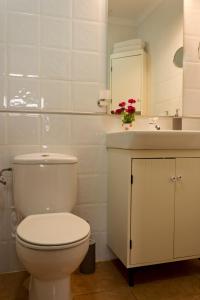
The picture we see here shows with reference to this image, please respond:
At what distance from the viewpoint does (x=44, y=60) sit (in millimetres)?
1682

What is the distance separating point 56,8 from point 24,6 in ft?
0.65

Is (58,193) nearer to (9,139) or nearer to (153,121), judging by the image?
(9,139)

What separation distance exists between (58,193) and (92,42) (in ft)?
3.38

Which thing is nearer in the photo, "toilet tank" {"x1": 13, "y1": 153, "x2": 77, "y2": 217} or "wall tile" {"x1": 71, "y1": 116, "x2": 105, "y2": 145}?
"toilet tank" {"x1": 13, "y1": 153, "x2": 77, "y2": 217}

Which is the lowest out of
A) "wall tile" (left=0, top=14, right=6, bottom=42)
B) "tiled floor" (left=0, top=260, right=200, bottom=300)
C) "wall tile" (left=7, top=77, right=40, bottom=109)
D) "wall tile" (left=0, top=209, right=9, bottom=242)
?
"tiled floor" (left=0, top=260, right=200, bottom=300)

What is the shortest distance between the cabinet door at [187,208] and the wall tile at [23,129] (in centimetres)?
91

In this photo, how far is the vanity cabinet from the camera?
4.95 feet

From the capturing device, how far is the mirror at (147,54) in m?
1.83

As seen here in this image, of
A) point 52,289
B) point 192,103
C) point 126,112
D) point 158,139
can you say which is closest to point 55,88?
point 126,112

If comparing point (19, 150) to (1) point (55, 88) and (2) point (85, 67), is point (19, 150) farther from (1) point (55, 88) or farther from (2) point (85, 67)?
(2) point (85, 67)

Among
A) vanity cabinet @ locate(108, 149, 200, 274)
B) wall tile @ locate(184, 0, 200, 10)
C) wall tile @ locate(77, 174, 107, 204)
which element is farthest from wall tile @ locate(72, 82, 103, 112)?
wall tile @ locate(184, 0, 200, 10)

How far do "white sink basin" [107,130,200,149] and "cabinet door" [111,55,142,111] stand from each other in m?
0.37

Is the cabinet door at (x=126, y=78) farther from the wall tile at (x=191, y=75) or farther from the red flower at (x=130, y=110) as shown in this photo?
the wall tile at (x=191, y=75)

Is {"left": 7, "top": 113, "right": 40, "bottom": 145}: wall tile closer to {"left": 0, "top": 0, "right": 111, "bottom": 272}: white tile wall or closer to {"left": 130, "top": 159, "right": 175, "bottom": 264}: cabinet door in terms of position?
{"left": 0, "top": 0, "right": 111, "bottom": 272}: white tile wall
